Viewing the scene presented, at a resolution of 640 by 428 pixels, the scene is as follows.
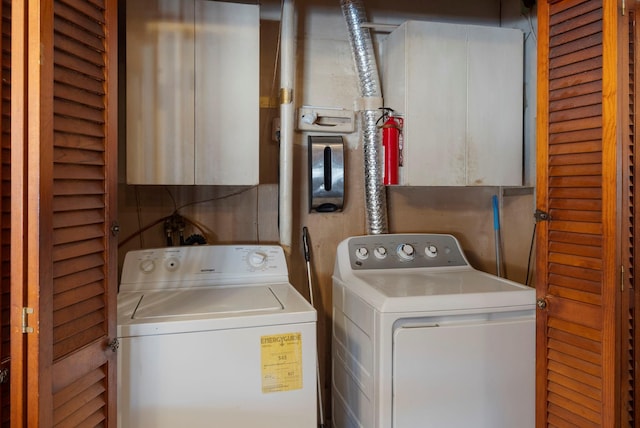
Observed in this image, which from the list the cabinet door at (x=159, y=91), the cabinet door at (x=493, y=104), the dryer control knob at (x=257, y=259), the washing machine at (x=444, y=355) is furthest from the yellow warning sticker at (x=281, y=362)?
the cabinet door at (x=493, y=104)

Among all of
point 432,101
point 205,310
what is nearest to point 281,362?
point 205,310

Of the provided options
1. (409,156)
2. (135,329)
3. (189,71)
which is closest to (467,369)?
(409,156)

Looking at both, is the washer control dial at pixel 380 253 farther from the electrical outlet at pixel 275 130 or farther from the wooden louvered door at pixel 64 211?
the wooden louvered door at pixel 64 211

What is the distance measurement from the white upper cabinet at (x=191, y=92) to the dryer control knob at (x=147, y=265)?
0.35 meters

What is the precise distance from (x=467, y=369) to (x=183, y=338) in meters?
1.05

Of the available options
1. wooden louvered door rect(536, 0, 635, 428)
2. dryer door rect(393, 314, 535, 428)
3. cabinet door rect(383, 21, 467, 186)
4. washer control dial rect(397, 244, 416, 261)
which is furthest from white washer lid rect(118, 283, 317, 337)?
cabinet door rect(383, 21, 467, 186)

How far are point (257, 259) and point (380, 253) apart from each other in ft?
1.98

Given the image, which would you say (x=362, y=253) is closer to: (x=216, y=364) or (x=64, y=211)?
(x=216, y=364)

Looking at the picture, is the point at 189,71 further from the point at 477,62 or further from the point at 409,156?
the point at 477,62

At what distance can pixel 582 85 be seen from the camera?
1.23 meters

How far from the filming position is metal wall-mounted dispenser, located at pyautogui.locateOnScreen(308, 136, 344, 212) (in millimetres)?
2342

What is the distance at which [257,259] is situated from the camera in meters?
2.07

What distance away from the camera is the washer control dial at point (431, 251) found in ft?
7.54

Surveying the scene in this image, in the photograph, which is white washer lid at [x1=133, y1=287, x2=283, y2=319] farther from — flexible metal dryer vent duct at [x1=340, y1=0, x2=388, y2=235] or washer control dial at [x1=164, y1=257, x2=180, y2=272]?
Result: flexible metal dryer vent duct at [x1=340, y1=0, x2=388, y2=235]
